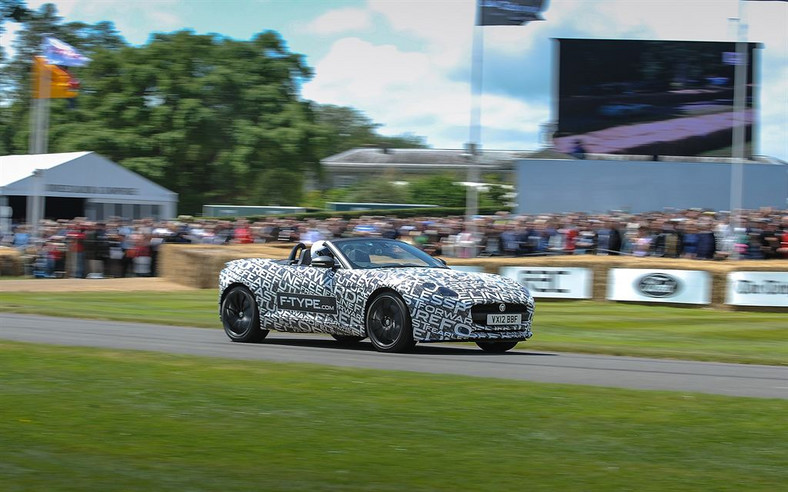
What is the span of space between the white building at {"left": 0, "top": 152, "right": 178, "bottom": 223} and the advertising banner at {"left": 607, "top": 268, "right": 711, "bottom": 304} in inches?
989

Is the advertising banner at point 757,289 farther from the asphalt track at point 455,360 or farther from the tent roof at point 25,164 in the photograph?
the tent roof at point 25,164

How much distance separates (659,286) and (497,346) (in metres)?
9.42

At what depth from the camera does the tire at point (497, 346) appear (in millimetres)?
13398

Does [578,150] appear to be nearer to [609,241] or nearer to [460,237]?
[460,237]

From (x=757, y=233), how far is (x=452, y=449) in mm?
23113

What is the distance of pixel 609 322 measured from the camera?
19.0m

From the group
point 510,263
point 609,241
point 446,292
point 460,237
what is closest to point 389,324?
point 446,292

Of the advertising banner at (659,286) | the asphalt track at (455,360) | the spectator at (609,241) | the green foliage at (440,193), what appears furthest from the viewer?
the green foliage at (440,193)

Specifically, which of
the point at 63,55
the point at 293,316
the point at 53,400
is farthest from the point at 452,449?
the point at 63,55

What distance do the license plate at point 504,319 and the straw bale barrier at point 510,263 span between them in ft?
32.3

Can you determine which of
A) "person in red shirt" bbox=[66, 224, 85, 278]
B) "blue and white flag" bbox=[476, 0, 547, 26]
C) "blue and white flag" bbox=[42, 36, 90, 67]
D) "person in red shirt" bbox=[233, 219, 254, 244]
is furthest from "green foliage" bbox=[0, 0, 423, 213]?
"blue and white flag" bbox=[476, 0, 547, 26]

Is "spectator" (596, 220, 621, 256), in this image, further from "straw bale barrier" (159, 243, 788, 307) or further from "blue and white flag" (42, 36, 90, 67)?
"blue and white flag" (42, 36, 90, 67)

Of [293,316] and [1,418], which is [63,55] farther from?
[1,418]

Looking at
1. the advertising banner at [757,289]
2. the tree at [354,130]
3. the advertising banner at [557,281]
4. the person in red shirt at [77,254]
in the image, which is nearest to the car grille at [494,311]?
the advertising banner at [757,289]
